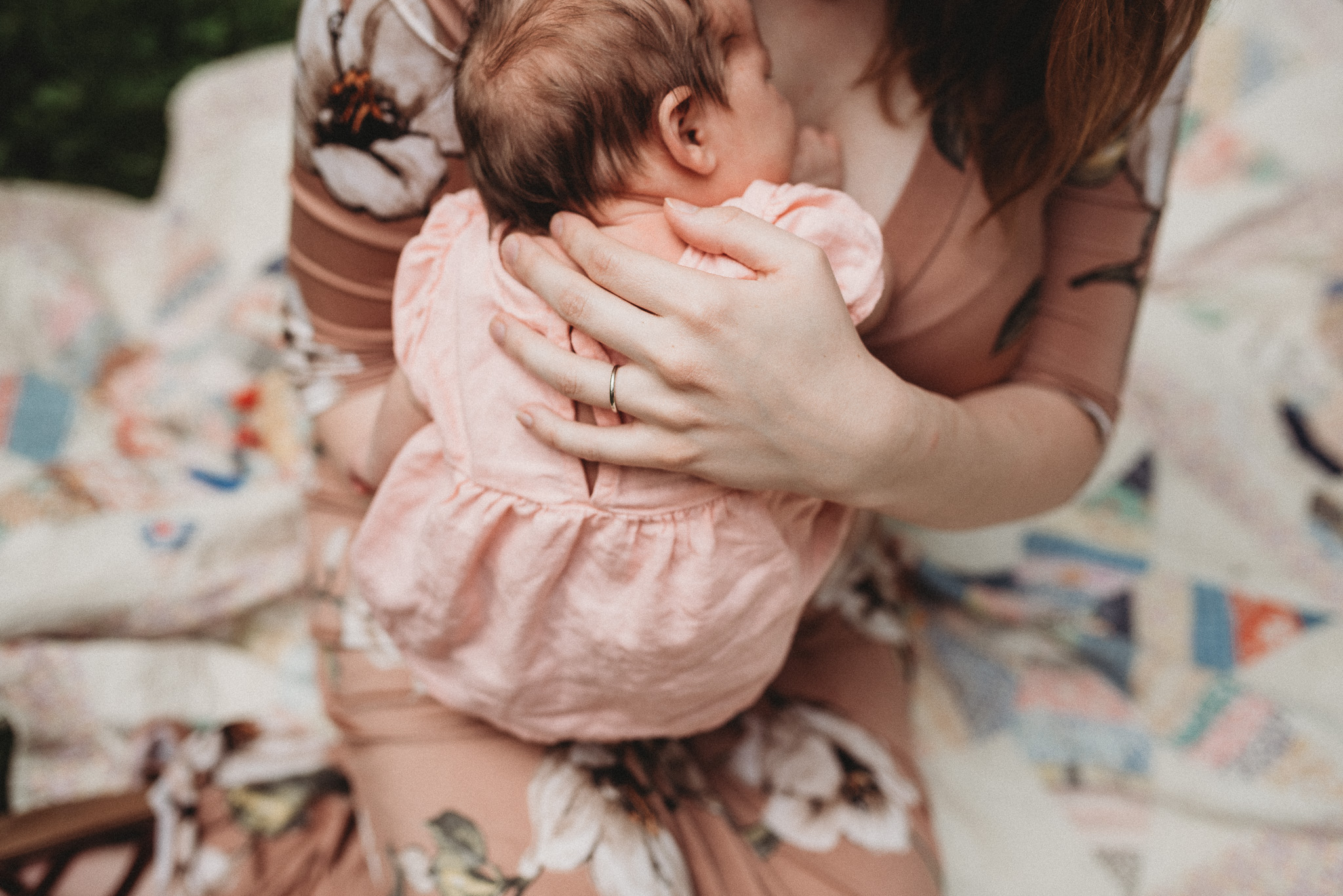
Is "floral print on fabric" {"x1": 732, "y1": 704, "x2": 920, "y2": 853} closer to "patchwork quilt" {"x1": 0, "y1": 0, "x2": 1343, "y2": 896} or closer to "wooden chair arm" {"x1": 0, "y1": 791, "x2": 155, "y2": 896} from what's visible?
"patchwork quilt" {"x1": 0, "y1": 0, "x2": 1343, "y2": 896}

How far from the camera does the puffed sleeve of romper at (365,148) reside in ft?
2.49

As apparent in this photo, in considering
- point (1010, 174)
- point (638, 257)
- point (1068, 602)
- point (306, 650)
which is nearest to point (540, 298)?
point (638, 257)

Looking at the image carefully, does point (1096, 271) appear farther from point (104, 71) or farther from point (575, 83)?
point (104, 71)

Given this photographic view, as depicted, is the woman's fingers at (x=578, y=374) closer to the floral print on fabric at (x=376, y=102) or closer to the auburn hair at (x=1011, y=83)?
the floral print on fabric at (x=376, y=102)

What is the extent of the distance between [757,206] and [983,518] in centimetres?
39

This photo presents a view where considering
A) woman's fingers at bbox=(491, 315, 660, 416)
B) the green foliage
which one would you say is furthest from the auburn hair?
the green foliage

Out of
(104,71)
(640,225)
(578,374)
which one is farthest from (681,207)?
(104,71)

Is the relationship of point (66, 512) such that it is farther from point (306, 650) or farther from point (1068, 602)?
point (1068, 602)

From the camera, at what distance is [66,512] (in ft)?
3.80

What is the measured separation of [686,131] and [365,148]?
30cm

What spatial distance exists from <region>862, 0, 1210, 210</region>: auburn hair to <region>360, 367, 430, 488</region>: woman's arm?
1.65ft

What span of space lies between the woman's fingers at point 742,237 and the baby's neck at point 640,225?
0.08 ft

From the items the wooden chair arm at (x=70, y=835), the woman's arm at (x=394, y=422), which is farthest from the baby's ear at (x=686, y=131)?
the wooden chair arm at (x=70, y=835)

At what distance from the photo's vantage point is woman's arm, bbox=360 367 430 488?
792 millimetres
